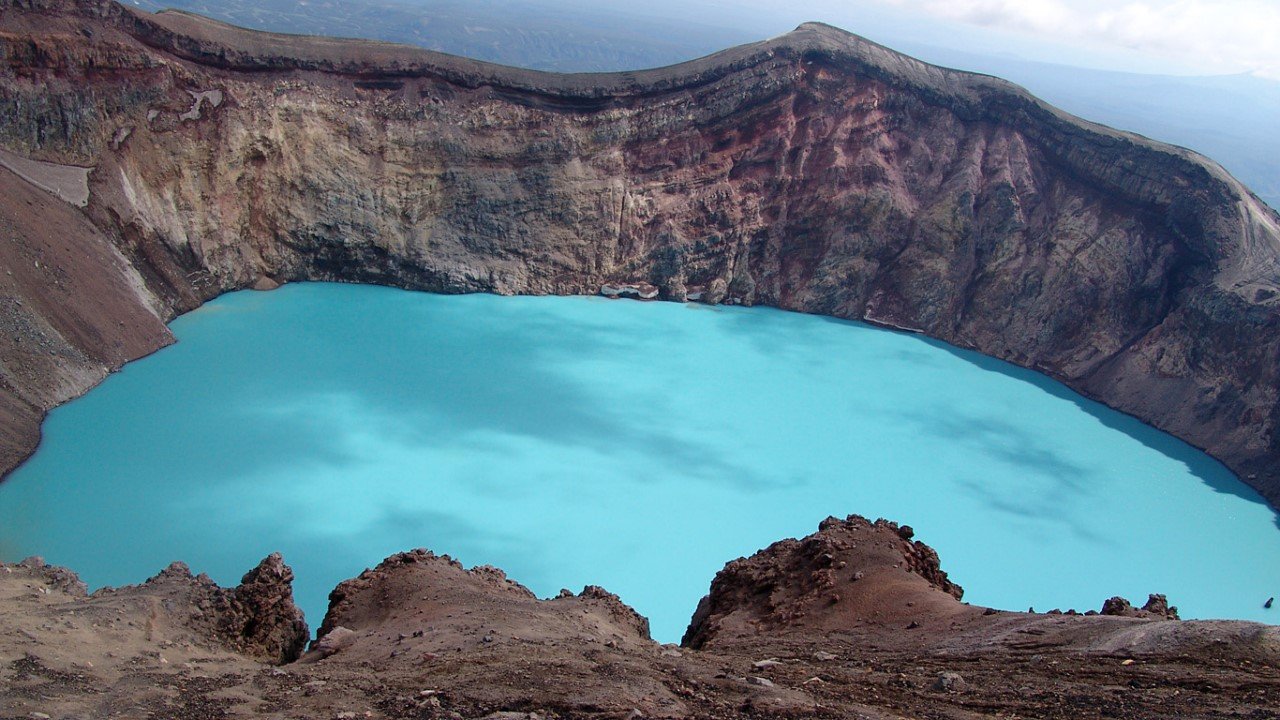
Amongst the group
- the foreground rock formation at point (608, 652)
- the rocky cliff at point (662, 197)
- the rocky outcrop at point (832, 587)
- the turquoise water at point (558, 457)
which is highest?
the rocky cliff at point (662, 197)

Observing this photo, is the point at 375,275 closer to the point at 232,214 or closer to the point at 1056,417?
the point at 232,214

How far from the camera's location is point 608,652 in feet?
32.1

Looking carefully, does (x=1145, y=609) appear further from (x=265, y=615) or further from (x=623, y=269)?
(x=623, y=269)

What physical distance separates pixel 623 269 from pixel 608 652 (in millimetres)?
23988

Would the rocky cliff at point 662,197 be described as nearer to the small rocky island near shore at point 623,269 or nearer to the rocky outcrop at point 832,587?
the small rocky island near shore at point 623,269

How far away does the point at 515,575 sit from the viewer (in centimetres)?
1541

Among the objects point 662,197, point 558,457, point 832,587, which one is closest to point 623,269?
point 662,197

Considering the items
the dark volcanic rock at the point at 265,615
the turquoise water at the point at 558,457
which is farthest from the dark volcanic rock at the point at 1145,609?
the dark volcanic rock at the point at 265,615

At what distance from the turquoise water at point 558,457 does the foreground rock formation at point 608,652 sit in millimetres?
2844

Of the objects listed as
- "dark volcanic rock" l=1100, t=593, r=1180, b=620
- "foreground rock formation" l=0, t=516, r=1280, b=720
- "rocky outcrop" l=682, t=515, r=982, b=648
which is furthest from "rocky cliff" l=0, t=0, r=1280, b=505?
"rocky outcrop" l=682, t=515, r=982, b=648

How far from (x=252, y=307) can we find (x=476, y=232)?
25.0ft

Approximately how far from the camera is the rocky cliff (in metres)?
25.1

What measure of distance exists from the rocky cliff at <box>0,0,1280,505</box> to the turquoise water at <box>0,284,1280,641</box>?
6.87ft

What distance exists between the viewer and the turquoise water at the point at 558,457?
1582 centimetres
